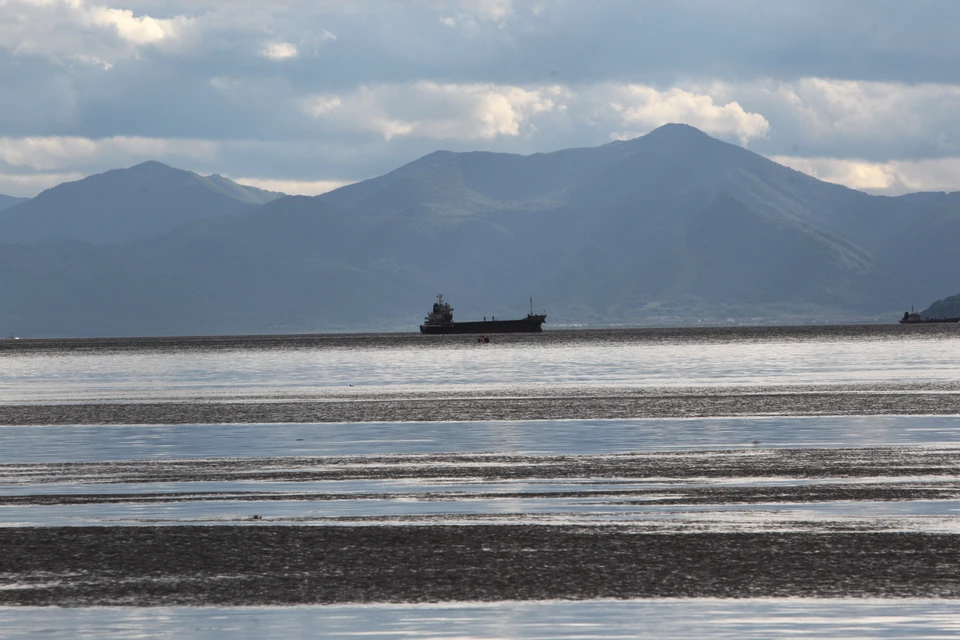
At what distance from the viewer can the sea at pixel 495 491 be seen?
62.0 ft

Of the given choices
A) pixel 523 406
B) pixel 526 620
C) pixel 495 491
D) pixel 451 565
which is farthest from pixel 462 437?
pixel 526 620

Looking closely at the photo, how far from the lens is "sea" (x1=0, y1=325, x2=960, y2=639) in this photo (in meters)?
18.9

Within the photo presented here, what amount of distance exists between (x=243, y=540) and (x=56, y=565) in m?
3.42

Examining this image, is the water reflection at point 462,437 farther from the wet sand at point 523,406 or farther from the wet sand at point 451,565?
the wet sand at point 451,565

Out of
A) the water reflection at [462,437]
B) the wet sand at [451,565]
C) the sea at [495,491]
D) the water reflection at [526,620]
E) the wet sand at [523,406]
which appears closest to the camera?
the water reflection at [526,620]

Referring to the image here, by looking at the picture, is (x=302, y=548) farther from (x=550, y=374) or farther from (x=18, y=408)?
(x=550, y=374)

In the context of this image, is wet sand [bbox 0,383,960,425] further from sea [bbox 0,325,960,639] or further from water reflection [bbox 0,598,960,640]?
water reflection [bbox 0,598,960,640]

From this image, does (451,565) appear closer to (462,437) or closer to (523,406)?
(462,437)

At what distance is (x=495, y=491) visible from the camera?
32.5 metres

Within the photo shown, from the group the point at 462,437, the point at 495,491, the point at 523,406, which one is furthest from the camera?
the point at 523,406

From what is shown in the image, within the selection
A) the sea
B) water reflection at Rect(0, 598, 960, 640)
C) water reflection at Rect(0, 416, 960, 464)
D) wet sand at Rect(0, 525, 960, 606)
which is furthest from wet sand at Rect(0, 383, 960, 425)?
water reflection at Rect(0, 598, 960, 640)

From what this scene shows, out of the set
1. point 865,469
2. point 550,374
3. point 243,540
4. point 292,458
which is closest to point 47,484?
point 292,458

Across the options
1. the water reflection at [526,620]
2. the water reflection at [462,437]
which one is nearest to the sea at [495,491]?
the water reflection at [526,620]

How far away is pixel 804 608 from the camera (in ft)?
62.5
